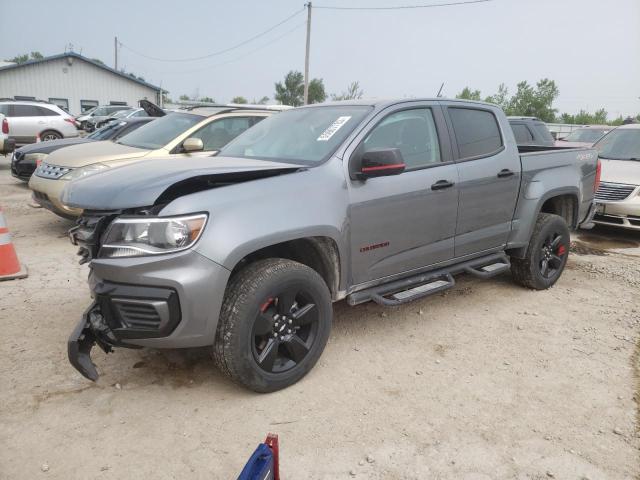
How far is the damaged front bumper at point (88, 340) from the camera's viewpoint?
2.67m

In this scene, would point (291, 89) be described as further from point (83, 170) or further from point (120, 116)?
point (83, 170)

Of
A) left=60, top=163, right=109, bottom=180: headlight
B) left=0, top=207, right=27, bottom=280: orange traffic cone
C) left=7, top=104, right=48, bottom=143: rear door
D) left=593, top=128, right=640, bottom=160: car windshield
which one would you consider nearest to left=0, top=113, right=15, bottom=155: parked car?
left=7, top=104, right=48, bottom=143: rear door

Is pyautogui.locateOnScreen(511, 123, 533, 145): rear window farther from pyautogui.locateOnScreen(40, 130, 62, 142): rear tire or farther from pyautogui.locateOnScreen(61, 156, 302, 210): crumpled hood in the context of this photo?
pyautogui.locateOnScreen(40, 130, 62, 142): rear tire

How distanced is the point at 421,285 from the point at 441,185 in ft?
2.54

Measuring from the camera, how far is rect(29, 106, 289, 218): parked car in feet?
19.8

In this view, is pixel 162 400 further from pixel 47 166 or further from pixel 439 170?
pixel 47 166

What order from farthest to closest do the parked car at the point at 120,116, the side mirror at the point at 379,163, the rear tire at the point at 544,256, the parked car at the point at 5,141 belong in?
the parked car at the point at 120,116 < the parked car at the point at 5,141 < the rear tire at the point at 544,256 < the side mirror at the point at 379,163

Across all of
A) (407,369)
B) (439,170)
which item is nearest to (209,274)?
(407,369)

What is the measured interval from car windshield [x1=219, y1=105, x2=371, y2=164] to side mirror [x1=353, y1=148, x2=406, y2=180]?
0.26 meters

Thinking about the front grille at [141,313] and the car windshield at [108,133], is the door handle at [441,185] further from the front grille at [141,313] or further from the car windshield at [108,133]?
the car windshield at [108,133]

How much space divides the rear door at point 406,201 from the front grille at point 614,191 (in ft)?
15.5

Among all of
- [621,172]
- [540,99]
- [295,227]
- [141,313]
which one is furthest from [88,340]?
[540,99]

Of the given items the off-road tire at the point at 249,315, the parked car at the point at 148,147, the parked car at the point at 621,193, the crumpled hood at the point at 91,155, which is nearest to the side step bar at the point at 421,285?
the off-road tire at the point at 249,315

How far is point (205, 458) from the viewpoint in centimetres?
244
